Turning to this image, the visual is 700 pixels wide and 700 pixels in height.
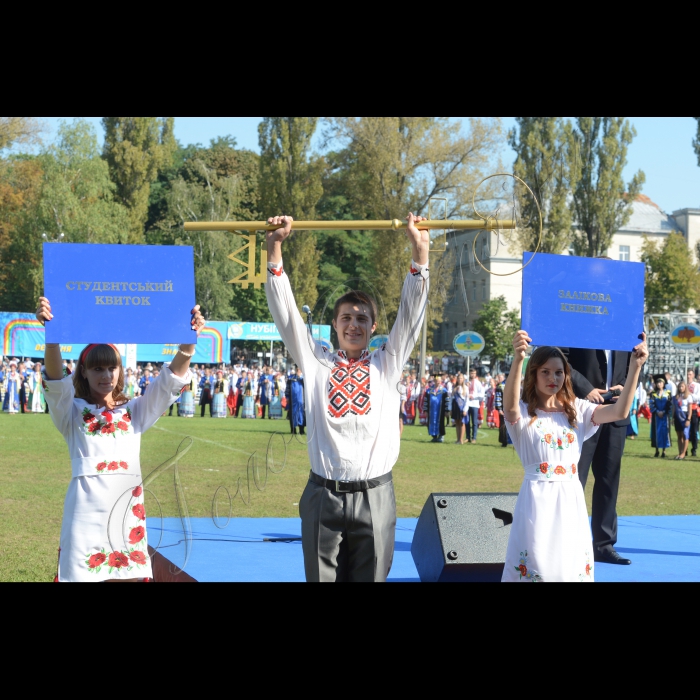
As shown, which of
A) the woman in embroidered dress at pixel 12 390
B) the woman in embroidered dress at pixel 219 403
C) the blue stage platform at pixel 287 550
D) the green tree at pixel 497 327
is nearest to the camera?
the blue stage platform at pixel 287 550

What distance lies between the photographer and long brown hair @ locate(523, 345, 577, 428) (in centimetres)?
384

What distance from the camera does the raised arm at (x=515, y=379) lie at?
3533 mm

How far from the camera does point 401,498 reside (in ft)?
32.6

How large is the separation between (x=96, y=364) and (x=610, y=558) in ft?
12.8

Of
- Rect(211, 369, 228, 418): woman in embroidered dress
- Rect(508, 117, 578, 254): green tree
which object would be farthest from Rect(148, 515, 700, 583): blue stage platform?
Rect(211, 369, 228, 418): woman in embroidered dress

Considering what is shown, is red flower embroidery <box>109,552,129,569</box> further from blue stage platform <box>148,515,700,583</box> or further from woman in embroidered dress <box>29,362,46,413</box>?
woman in embroidered dress <box>29,362,46,413</box>

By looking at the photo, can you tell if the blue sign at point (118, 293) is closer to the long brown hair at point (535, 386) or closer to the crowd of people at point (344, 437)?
the crowd of people at point (344, 437)

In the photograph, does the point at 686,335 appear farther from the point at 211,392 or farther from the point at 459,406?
the point at 211,392

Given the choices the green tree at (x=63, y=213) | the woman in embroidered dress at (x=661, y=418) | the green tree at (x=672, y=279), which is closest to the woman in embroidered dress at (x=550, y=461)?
the woman in embroidered dress at (x=661, y=418)

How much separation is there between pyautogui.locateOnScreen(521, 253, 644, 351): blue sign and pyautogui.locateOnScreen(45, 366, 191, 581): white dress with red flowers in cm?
153

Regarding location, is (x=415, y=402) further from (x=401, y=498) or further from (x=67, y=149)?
(x=67, y=149)

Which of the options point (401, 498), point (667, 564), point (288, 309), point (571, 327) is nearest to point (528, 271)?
point (571, 327)

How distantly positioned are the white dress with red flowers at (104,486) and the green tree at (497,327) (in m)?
31.4

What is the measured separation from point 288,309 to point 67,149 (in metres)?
34.5
